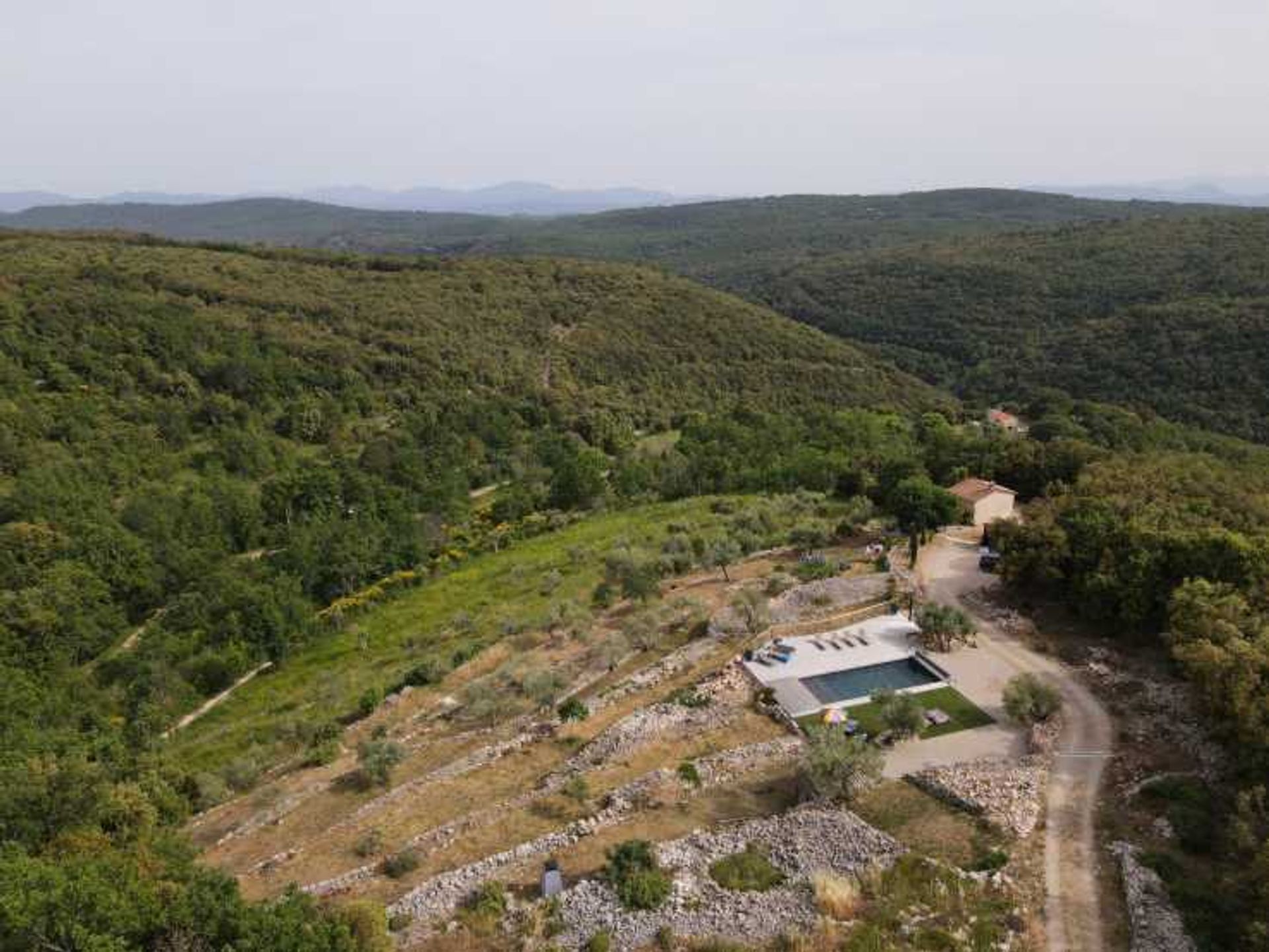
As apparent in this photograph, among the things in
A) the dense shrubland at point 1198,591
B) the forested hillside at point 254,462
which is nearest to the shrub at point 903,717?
the dense shrubland at point 1198,591

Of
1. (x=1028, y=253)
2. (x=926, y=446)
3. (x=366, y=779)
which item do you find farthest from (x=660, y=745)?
(x=1028, y=253)

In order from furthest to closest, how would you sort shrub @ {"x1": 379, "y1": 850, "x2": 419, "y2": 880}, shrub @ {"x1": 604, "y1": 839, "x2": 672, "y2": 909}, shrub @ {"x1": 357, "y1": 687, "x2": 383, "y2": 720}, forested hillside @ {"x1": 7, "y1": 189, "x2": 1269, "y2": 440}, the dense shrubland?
forested hillside @ {"x1": 7, "y1": 189, "x2": 1269, "y2": 440} < shrub @ {"x1": 357, "y1": 687, "x2": 383, "y2": 720} < shrub @ {"x1": 379, "y1": 850, "x2": 419, "y2": 880} < shrub @ {"x1": 604, "y1": 839, "x2": 672, "y2": 909} < the dense shrubland

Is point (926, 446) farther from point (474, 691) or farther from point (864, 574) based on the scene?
point (474, 691)

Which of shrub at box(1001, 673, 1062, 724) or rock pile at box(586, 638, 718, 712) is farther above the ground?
shrub at box(1001, 673, 1062, 724)

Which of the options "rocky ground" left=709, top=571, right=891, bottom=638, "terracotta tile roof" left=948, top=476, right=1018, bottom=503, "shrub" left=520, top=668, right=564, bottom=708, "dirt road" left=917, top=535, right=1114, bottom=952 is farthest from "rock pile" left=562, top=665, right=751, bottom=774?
"terracotta tile roof" left=948, top=476, right=1018, bottom=503

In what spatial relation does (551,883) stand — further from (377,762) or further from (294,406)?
(294,406)

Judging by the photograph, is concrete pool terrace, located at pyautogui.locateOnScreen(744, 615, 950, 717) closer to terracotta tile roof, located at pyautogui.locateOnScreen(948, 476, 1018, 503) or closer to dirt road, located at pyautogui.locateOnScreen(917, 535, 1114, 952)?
dirt road, located at pyautogui.locateOnScreen(917, 535, 1114, 952)

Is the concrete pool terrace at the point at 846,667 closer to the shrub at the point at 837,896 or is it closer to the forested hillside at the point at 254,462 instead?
the shrub at the point at 837,896
